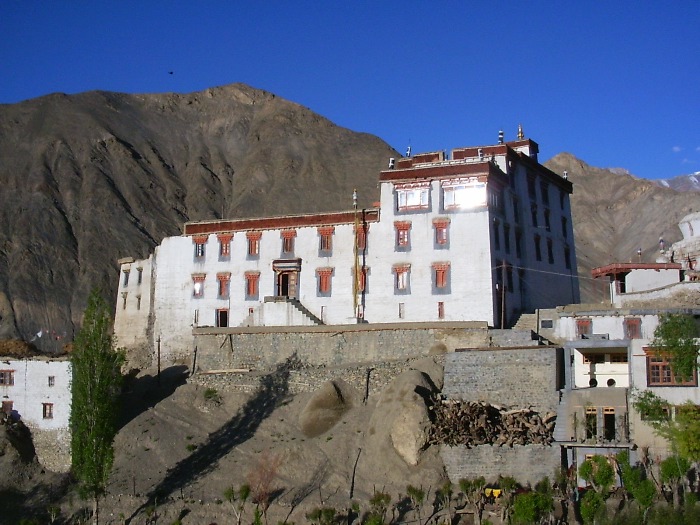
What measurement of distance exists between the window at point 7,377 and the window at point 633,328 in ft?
109

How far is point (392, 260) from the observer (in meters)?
53.6

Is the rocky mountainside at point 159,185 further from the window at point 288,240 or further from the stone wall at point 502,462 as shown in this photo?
the stone wall at point 502,462

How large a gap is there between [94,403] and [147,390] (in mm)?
7816

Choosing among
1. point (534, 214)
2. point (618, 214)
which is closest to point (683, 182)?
point (618, 214)

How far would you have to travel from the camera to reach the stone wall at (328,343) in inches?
1901

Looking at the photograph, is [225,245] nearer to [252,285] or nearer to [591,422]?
[252,285]

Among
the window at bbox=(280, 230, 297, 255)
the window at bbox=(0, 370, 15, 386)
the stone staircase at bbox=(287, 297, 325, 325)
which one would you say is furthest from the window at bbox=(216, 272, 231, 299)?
the window at bbox=(0, 370, 15, 386)

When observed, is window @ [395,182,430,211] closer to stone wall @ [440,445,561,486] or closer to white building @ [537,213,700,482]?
white building @ [537,213,700,482]

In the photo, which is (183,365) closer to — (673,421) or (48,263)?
(673,421)

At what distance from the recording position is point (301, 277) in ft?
184

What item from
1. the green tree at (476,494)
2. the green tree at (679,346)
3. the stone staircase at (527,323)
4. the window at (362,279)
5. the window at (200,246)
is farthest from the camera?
the window at (200,246)

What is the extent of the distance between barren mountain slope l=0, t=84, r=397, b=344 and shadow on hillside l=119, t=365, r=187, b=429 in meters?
34.7

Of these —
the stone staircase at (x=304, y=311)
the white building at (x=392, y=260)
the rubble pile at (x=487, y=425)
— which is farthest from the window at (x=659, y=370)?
the stone staircase at (x=304, y=311)

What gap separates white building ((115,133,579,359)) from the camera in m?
52.0
